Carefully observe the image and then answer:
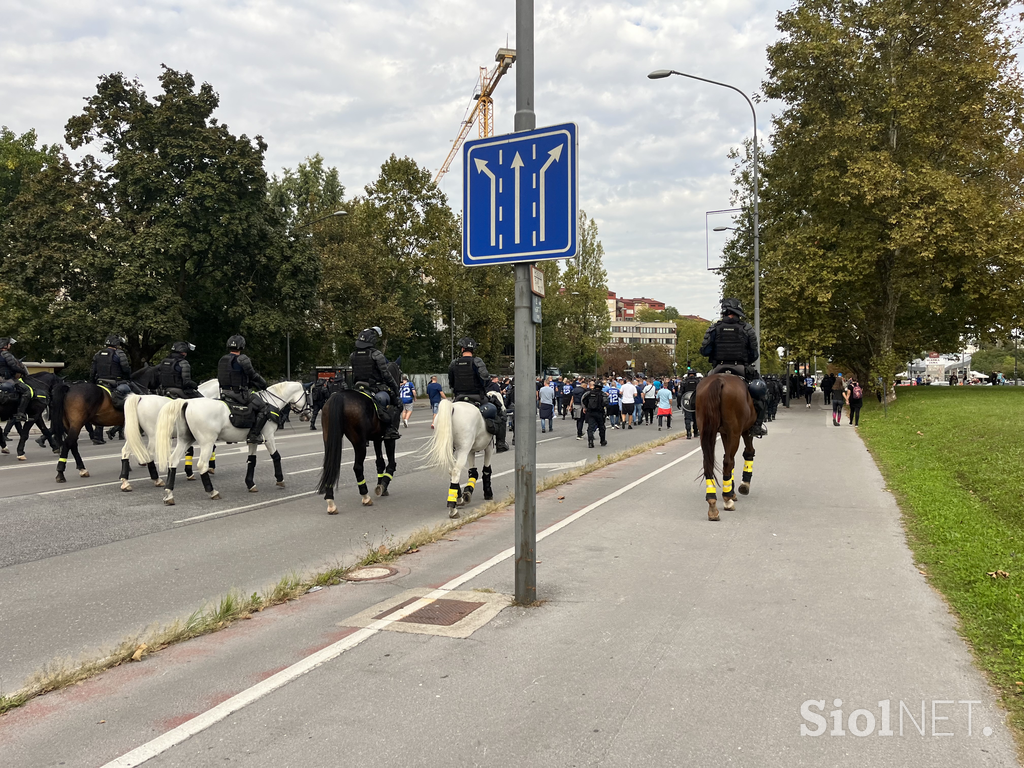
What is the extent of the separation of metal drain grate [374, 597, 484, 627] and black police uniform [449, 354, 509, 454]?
4.36 meters

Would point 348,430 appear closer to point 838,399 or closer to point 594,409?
point 594,409

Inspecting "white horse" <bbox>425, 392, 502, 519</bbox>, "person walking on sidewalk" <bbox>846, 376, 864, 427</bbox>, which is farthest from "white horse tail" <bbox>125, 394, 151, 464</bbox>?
Result: "person walking on sidewalk" <bbox>846, 376, 864, 427</bbox>

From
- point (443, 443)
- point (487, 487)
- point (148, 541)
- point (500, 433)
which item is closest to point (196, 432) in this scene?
point (148, 541)

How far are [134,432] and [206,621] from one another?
6891mm

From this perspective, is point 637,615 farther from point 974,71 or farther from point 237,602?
point 974,71

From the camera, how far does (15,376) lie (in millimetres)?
15297

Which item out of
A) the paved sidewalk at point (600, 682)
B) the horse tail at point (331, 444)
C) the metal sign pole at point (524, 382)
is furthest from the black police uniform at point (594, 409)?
the metal sign pole at point (524, 382)

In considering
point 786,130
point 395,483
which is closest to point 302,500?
point 395,483

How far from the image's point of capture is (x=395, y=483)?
12125 mm

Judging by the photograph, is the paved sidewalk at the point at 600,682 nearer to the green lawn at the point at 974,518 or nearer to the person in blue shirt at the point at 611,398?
the green lawn at the point at 974,518

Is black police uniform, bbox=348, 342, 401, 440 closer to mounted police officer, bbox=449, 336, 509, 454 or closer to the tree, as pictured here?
mounted police officer, bbox=449, 336, 509, 454

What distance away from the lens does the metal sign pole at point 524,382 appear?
211 inches

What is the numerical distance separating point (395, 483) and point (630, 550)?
576cm

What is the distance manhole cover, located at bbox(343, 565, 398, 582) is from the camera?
627 centimetres
